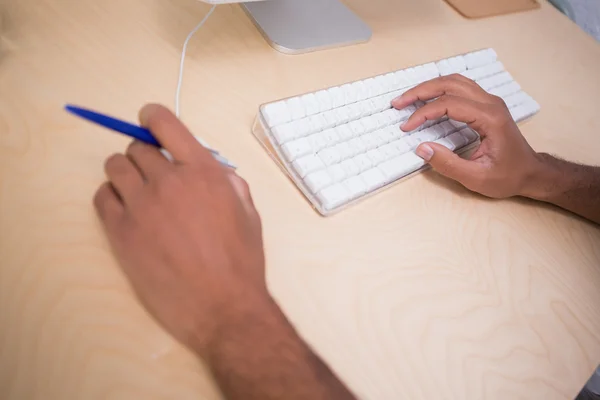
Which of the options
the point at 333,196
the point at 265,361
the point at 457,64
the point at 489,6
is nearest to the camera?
the point at 265,361

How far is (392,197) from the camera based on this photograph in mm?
536

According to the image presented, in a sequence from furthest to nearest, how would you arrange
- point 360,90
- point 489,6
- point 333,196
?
1. point 489,6
2. point 360,90
3. point 333,196

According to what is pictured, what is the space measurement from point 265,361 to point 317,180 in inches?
7.9

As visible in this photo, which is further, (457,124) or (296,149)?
(457,124)

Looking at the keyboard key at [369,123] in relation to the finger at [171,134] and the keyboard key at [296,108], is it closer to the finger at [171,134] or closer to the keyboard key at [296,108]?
the keyboard key at [296,108]

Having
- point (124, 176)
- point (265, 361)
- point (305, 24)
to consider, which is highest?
point (305, 24)

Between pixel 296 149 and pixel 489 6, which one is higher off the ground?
pixel 489 6

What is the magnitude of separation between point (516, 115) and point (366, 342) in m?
0.49

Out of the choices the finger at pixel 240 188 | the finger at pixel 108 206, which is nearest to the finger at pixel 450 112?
the finger at pixel 240 188

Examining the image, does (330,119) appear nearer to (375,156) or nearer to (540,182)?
(375,156)

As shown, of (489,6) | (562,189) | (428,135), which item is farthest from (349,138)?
(489,6)

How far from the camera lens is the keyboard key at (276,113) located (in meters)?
0.49

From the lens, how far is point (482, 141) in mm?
610

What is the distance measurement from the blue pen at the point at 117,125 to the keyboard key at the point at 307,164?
15 cm
